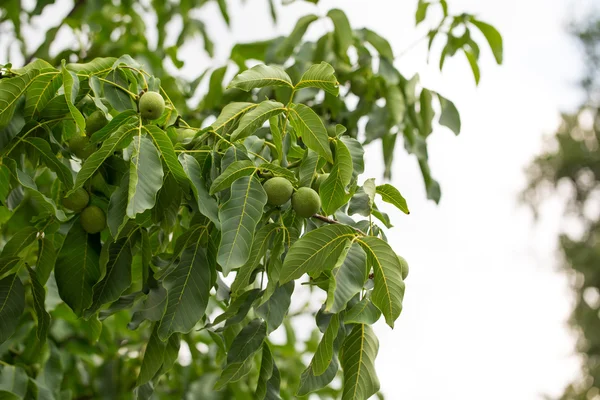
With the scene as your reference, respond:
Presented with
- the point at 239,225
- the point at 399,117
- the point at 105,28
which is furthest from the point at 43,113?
the point at 105,28

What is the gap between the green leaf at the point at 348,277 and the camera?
0.81 m

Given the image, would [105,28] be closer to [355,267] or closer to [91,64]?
[91,64]

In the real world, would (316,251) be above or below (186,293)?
above

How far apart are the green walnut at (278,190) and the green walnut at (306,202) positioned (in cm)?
1

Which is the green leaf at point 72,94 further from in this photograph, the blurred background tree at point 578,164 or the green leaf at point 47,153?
the blurred background tree at point 578,164

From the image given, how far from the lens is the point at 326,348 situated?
88 centimetres

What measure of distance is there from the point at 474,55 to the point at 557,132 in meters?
14.0

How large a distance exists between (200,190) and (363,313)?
241mm

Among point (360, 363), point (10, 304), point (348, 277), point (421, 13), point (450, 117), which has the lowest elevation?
point (10, 304)

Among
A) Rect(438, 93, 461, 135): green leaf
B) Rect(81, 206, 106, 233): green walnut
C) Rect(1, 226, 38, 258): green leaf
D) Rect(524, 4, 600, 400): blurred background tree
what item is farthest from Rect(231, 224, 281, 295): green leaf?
Rect(524, 4, 600, 400): blurred background tree

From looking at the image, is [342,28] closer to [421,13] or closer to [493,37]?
[421,13]

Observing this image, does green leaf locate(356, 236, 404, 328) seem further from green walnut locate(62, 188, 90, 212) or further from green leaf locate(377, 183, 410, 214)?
green walnut locate(62, 188, 90, 212)

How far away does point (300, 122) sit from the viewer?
0.92 metres

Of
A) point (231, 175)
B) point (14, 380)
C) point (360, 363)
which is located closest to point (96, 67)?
point (231, 175)
